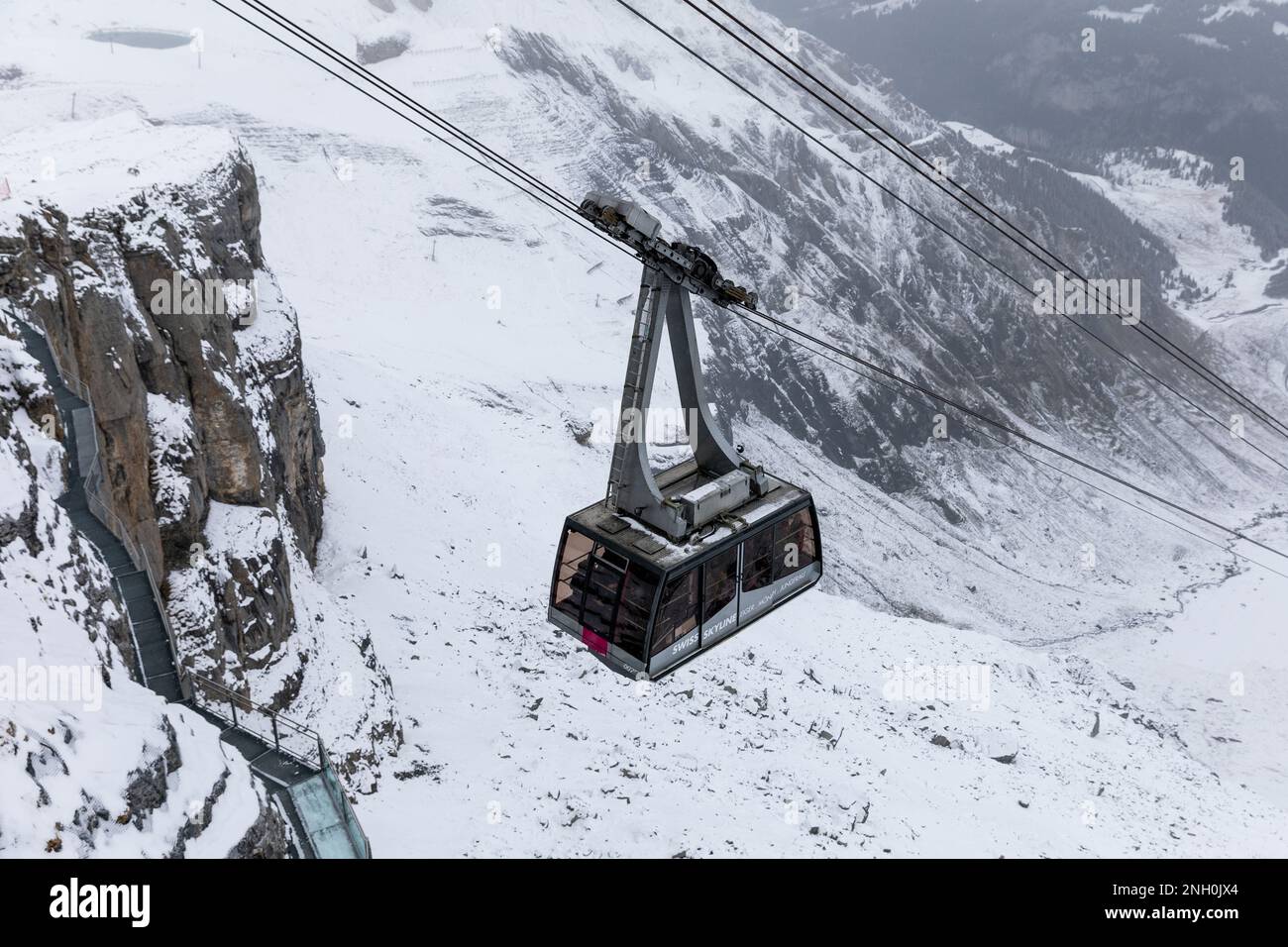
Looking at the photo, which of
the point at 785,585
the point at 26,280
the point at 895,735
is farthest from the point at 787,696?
the point at 26,280

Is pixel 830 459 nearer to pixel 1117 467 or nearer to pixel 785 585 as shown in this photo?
pixel 1117 467

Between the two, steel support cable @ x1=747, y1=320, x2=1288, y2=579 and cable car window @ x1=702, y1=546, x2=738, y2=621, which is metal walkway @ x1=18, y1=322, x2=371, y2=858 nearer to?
cable car window @ x1=702, y1=546, x2=738, y2=621

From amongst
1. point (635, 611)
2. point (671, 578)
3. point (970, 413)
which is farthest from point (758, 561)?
point (970, 413)

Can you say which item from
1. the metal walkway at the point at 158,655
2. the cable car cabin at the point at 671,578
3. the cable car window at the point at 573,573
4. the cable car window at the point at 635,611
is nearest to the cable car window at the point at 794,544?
the cable car cabin at the point at 671,578

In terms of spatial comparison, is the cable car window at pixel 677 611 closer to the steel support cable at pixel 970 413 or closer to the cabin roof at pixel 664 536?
the cabin roof at pixel 664 536

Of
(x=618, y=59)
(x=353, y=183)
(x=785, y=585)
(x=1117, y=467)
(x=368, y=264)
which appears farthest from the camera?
(x=618, y=59)
